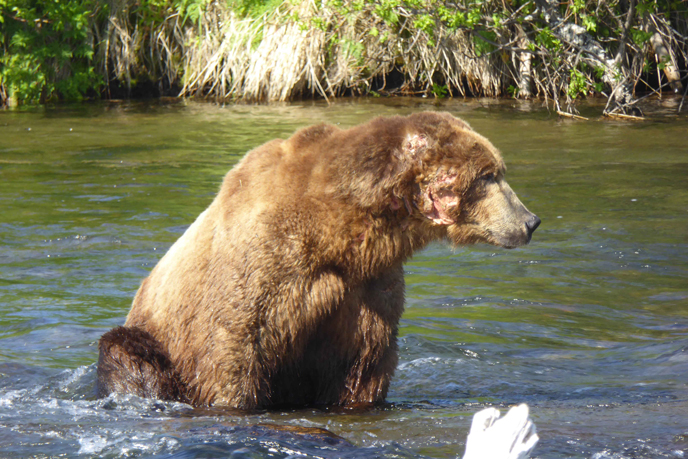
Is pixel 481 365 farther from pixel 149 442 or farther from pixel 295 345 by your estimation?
pixel 149 442

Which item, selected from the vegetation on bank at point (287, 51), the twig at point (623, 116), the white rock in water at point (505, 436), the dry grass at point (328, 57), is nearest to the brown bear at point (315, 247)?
the white rock in water at point (505, 436)

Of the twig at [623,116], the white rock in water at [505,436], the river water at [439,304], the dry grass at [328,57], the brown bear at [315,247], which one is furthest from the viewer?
the dry grass at [328,57]

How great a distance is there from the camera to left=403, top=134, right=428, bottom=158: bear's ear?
12.3 ft

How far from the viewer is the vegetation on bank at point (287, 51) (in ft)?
50.4

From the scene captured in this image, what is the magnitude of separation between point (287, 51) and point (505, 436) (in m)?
14.6

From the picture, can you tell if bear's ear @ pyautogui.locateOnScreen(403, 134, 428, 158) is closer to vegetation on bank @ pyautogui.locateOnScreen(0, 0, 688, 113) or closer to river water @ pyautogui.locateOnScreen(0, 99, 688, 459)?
river water @ pyautogui.locateOnScreen(0, 99, 688, 459)

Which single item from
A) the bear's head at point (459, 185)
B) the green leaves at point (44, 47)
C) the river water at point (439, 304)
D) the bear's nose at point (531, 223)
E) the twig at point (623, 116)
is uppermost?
the green leaves at point (44, 47)

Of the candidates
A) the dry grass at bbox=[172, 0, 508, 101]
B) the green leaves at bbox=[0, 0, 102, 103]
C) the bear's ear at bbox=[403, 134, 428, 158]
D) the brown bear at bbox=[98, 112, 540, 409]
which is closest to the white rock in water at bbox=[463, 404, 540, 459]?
the brown bear at bbox=[98, 112, 540, 409]

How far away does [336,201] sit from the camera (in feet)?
12.3

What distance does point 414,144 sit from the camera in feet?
12.3

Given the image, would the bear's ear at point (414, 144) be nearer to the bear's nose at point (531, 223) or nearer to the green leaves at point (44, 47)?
the bear's nose at point (531, 223)

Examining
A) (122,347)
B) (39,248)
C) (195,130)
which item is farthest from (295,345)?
(195,130)

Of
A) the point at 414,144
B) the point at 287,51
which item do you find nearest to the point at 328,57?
the point at 287,51

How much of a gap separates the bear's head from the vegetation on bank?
1115cm
